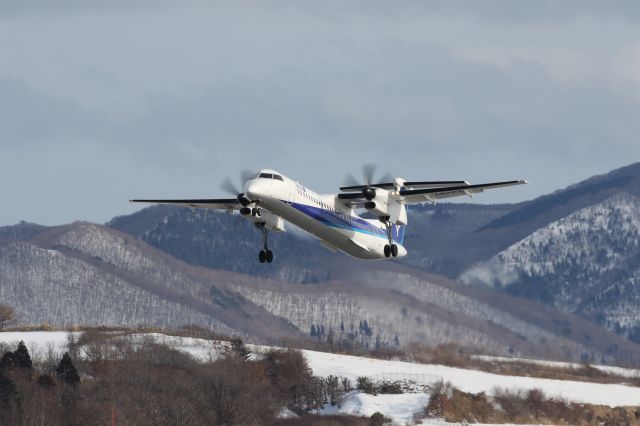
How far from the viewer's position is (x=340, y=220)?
214 ft

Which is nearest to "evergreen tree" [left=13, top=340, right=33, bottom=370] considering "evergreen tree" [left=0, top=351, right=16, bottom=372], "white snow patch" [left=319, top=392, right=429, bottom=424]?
"evergreen tree" [left=0, top=351, right=16, bottom=372]

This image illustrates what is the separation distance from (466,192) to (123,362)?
144 feet

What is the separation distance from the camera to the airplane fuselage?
201ft

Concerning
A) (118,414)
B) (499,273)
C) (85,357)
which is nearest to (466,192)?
(118,414)

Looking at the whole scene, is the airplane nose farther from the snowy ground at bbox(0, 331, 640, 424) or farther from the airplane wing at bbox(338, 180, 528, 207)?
the snowy ground at bbox(0, 331, 640, 424)

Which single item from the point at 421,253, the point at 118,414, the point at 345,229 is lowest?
the point at 118,414

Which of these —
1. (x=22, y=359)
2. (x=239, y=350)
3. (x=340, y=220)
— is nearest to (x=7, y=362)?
(x=22, y=359)

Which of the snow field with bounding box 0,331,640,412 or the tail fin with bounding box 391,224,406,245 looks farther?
the snow field with bounding box 0,331,640,412

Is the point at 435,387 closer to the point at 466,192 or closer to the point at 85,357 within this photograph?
the point at 85,357

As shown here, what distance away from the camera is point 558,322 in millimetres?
169000

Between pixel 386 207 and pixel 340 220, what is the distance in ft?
8.87

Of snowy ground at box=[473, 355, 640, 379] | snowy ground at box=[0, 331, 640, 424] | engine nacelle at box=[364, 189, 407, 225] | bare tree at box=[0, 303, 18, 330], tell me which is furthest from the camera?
bare tree at box=[0, 303, 18, 330]

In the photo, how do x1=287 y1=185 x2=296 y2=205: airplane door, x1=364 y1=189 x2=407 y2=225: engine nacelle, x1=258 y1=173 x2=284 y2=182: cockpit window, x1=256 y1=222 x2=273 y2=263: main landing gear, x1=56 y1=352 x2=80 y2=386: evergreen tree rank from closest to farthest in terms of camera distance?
1. x1=258 y1=173 x2=284 y2=182: cockpit window
2. x1=287 y1=185 x2=296 y2=205: airplane door
3. x1=256 y1=222 x2=273 y2=263: main landing gear
4. x1=364 y1=189 x2=407 y2=225: engine nacelle
5. x1=56 y1=352 x2=80 y2=386: evergreen tree

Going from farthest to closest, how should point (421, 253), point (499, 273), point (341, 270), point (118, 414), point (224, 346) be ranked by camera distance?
point (499, 273), point (421, 253), point (341, 270), point (224, 346), point (118, 414)
